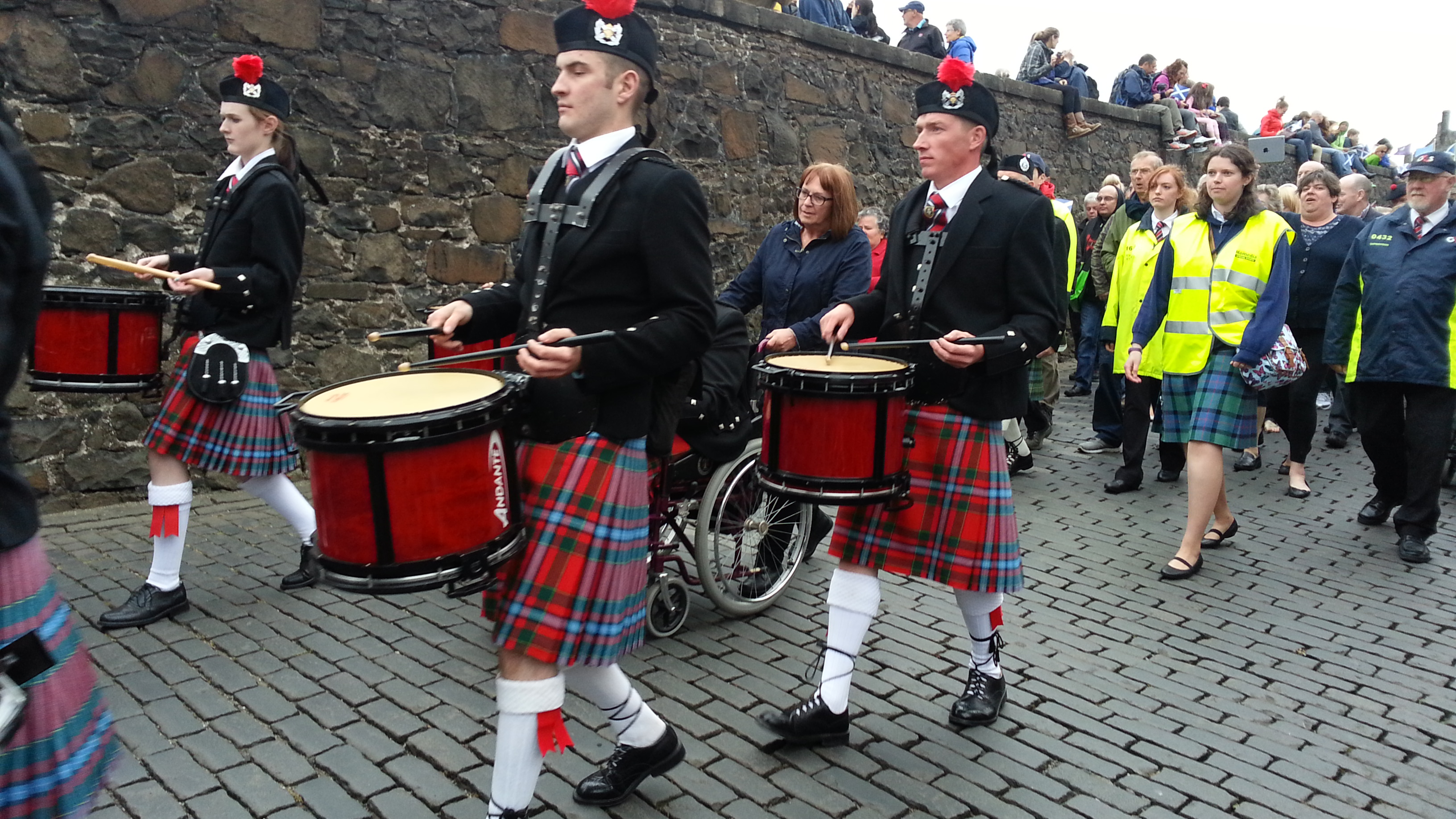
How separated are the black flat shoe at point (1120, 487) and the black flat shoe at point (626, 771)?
4.93 meters

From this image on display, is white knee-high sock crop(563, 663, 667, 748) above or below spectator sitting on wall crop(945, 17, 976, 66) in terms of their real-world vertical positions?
below

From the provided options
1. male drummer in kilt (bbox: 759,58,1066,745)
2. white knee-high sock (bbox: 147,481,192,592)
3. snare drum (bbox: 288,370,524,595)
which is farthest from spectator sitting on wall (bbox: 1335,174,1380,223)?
white knee-high sock (bbox: 147,481,192,592)

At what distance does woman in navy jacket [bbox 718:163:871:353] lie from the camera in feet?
16.9

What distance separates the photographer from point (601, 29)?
256cm

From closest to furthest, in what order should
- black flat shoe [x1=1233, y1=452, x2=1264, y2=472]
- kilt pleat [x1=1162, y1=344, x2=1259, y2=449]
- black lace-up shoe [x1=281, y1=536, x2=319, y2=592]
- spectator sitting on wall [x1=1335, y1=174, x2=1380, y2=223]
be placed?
black lace-up shoe [x1=281, y1=536, x2=319, y2=592] → kilt pleat [x1=1162, y1=344, x2=1259, y2=449] → black flat shoe [x1=1233, y1=452, x2=1264, y2=472] → spectator sitting on wall [x1=1335, y1=174, x2=1380, y2=223]

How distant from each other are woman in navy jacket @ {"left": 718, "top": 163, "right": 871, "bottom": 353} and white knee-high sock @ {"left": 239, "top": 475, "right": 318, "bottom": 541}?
2139 millimetres

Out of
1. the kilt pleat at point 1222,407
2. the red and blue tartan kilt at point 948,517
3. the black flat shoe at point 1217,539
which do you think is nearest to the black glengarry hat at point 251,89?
the red and blue tartan kilt at point 948,517

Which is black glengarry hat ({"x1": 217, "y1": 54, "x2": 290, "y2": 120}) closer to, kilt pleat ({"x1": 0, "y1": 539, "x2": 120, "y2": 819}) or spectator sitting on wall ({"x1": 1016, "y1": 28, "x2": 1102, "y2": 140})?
kilt pleat ({"x1": 0, "y1": 539, "x2": 120, "y2": 819})

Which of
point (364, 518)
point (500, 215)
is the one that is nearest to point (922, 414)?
point (364, 518)

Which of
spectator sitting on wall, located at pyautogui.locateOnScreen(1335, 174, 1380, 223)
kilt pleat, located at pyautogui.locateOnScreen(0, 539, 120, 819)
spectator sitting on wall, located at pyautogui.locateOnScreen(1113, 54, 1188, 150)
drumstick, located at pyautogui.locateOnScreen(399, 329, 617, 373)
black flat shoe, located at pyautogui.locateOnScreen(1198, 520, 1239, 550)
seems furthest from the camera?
spectator sitting on wall, located at pyautogui.locateOnScreen(1113, 54, 1188, 150)

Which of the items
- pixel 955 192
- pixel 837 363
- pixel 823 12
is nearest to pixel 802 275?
pixel 955 192

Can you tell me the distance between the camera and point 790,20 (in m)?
9.71

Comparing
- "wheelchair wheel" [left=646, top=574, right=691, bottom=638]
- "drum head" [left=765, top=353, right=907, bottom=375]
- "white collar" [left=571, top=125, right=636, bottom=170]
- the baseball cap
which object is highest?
the baseball cap

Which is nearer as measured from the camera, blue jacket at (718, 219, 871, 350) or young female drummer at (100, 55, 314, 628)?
young female drummer at (100, 55, 314, 628)
